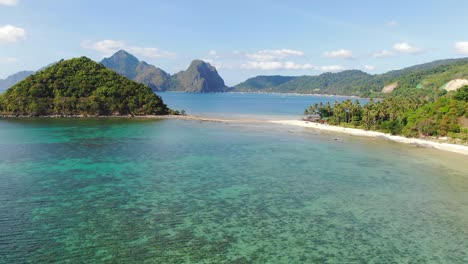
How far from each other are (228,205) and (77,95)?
118370 millimetres

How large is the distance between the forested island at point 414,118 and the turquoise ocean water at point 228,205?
20352mm

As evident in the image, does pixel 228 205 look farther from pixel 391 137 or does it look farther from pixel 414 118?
pixel 414 118

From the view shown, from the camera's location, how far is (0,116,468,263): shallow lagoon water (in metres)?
25.2

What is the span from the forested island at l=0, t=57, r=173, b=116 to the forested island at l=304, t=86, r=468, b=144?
72.9 meters

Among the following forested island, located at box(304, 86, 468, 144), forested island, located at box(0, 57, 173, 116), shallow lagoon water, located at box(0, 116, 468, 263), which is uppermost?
forested island, located at box(0, 57, 173, 116)

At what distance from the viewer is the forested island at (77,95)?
126 m

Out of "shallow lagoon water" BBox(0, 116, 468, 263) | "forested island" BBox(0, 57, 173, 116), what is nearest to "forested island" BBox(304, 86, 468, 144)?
"shallow lagoon water" BBox(0, 116, 468, 263)

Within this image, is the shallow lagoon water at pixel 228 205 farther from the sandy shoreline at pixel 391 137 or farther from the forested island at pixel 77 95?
the forested island at pixel 77 95

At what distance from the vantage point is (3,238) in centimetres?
2545

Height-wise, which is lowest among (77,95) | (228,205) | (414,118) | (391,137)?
(228,205)

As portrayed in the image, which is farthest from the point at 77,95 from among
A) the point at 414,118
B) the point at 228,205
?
→ the point at 228,205

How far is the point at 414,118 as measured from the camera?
299 feet

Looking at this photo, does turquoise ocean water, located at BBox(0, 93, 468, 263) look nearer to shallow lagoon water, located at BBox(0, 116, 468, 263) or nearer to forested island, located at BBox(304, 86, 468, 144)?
shallow lagoon water, located at BBox(0, 116, 468, 263)

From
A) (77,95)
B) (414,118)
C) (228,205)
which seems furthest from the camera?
(77,95)
